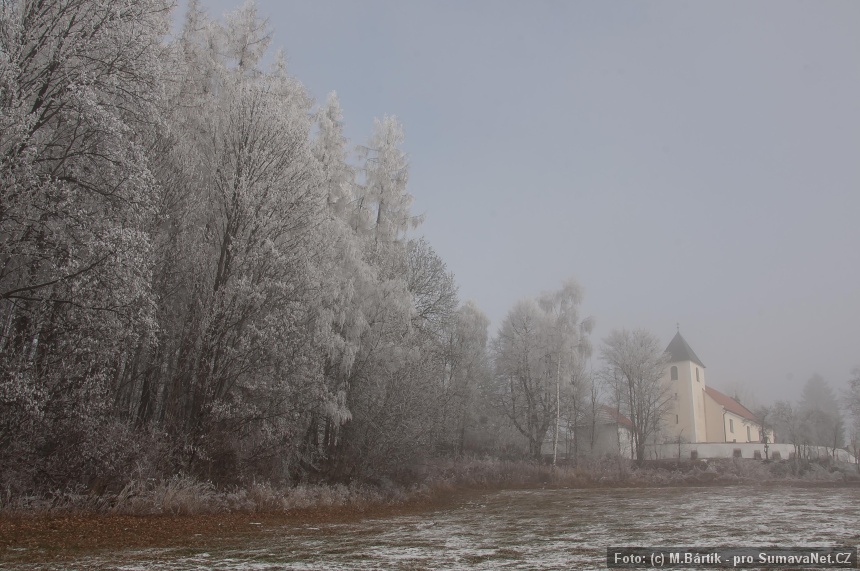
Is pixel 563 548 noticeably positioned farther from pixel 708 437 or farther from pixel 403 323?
pixel 708 437

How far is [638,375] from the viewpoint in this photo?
43.6m

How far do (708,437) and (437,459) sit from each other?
123 ft

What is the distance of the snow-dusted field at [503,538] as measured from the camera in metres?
6.61

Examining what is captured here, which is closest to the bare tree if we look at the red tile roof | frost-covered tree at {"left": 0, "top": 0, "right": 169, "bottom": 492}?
the red tile roof

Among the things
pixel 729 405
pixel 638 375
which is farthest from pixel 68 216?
pixel 729 405

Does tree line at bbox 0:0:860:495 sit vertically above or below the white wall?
above

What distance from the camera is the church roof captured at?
59.0 m

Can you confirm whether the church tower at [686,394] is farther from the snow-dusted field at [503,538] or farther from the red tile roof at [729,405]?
the snow-dusted field at [503,538]

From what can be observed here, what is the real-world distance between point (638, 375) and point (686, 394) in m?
15.6

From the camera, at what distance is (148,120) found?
417 inches

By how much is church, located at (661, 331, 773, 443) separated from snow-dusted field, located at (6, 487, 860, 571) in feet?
135

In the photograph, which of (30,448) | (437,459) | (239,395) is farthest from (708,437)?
(30,448)

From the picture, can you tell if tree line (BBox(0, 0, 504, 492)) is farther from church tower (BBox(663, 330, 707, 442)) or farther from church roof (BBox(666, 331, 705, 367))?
church roof (BBox(666, 331, 705, 367))

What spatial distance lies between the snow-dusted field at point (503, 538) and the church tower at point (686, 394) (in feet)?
134
